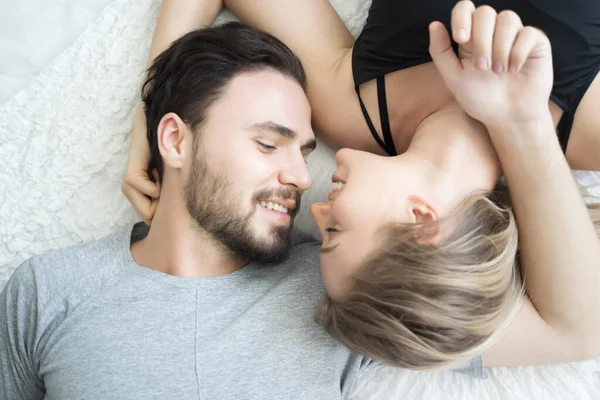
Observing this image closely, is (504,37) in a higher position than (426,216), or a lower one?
higher

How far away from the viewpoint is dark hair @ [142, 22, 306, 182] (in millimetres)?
1239

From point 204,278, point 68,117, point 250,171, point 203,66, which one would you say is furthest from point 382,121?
point 68,117

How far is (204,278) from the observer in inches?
47.3

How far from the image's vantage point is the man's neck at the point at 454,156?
1009mm

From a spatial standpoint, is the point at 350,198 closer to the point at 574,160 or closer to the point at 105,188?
the point at 574,160

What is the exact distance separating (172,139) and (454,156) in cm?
65

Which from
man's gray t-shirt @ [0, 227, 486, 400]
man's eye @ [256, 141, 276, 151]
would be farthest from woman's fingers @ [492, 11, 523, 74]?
man's gray t-shirt @ [0, 227, 486, 400]

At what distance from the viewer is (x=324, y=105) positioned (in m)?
1.32

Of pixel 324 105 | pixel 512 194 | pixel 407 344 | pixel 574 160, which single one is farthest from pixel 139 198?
pixel 574 160

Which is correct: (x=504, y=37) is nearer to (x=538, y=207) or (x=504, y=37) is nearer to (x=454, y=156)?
(x=454, y=156)

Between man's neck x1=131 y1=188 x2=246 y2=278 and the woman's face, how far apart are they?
0.30 m

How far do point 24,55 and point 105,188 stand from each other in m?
0.45

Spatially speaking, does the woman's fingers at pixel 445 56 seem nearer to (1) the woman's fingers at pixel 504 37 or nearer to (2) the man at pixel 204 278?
(1) the woman's fingers at pixel 504 37

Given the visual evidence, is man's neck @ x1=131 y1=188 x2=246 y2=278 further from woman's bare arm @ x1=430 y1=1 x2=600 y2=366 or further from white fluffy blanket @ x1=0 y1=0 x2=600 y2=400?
woman's bare arm @ x1=430 y1=1 x2=600 y2=366
